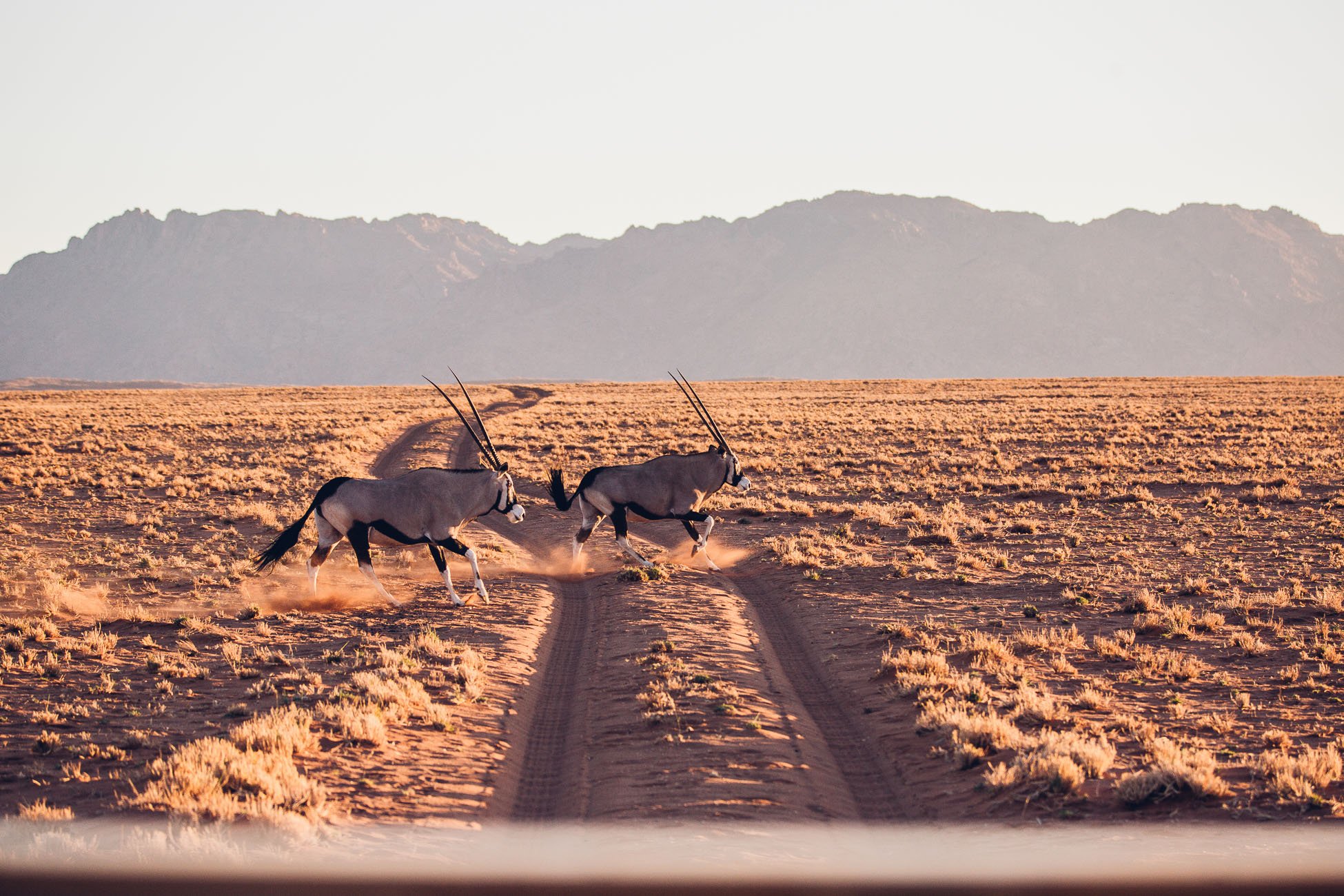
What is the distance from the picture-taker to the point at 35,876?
6.82 m

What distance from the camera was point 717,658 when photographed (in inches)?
504

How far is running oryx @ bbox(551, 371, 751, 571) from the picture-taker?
63.1 feet

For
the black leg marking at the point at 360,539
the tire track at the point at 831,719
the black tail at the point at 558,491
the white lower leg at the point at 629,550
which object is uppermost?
the black tail at the point at 558,491

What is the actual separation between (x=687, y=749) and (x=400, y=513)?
26.2ft

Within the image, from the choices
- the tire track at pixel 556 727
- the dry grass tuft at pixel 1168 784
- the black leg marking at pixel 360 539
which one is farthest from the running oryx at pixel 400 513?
the dry grass tuft at pixel 1168 784

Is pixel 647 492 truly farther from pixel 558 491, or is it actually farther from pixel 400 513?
pixel 400 513

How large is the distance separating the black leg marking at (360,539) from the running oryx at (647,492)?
383cm

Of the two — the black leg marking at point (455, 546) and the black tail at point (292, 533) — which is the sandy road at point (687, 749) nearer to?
the black leg marking at point (455, 546)

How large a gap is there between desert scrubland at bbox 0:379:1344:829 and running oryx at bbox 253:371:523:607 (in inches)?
29.7

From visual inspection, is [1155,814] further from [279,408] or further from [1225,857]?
[279,408]

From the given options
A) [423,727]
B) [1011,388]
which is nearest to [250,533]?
[423,727]

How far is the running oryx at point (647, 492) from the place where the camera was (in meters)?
19.2

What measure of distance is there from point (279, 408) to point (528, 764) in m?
64.6

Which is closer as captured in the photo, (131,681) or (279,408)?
(131,681)
